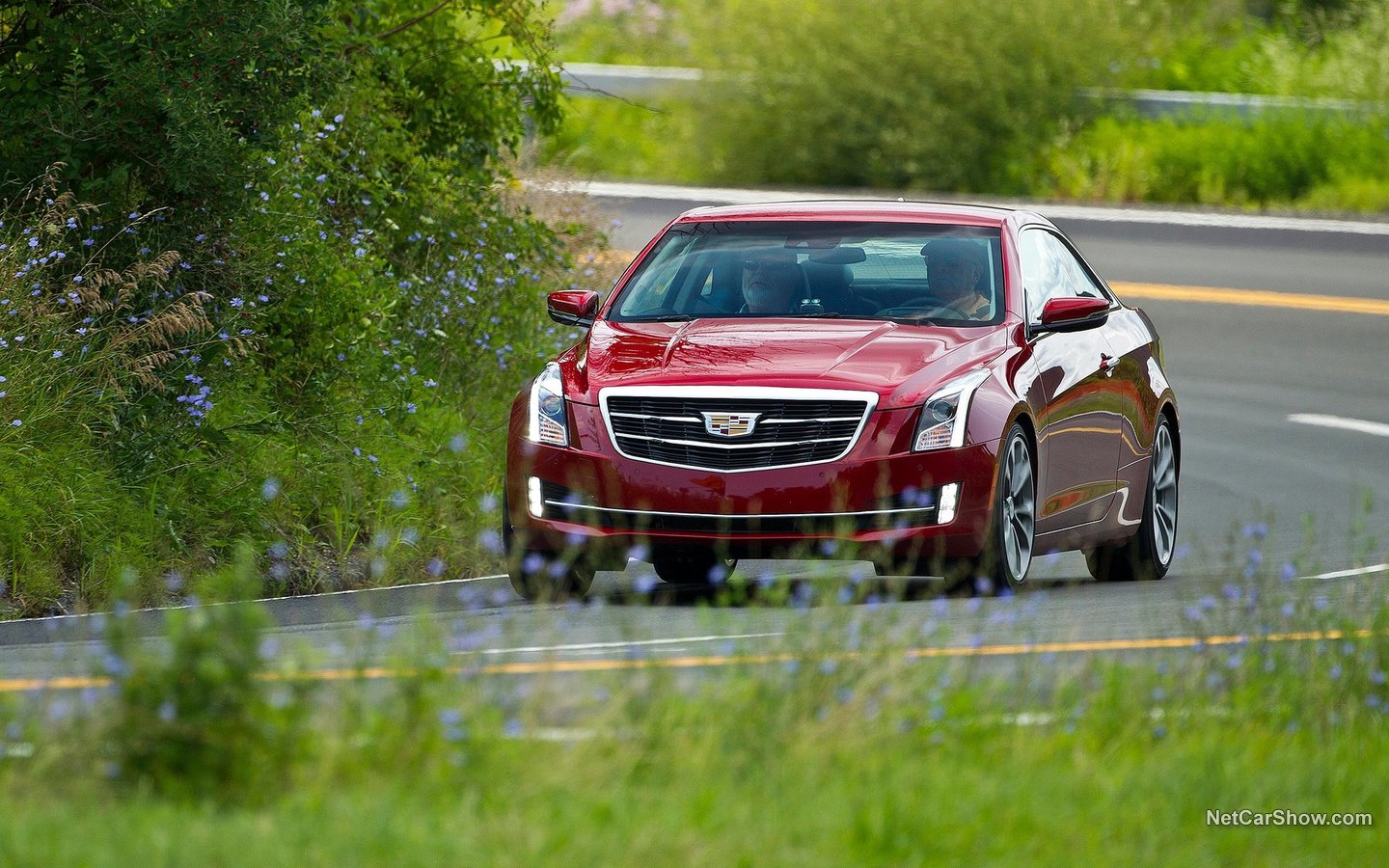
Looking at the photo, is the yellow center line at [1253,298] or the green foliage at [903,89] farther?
the green foliage at [903,89]

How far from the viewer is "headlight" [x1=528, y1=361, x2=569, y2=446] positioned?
996 cm

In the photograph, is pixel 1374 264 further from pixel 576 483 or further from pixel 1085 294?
pixel 576 483

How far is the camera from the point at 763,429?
379 inches

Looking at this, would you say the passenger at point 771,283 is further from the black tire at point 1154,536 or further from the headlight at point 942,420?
the black tire at point 1154,536

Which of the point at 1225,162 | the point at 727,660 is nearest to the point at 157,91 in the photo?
the point at 727,660

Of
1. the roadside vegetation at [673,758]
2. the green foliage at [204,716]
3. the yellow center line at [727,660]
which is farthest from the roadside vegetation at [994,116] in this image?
the green foliage at [204,716]

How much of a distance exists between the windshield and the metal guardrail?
49.8ft

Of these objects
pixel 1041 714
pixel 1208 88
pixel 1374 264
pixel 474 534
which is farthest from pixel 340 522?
pixel 1208 88

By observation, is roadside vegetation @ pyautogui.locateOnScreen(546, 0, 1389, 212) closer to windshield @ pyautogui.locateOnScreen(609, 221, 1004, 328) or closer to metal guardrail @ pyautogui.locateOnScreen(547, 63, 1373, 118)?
metal guardrail @ pyautogui.locateOnScreen(547, 63, 1373, 118)

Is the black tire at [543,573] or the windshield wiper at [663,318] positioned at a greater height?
the windshield wiper at [663,318]

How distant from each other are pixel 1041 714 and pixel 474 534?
5.79m

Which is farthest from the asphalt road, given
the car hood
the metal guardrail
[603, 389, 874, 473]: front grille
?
the metal guardrail

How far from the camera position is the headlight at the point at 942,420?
9.63m

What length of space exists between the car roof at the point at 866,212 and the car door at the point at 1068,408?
197 millimetres
